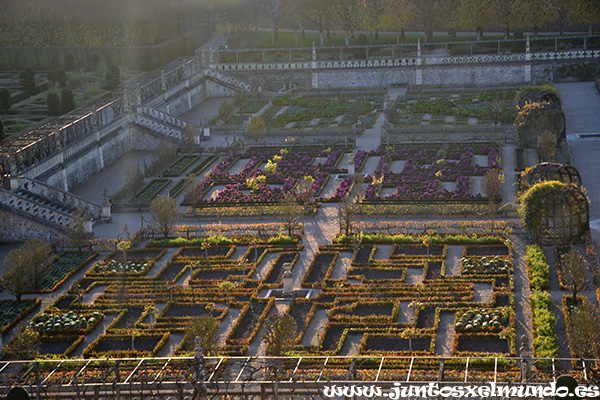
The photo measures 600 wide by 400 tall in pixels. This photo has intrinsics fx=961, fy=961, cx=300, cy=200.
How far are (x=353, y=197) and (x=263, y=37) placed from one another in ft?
175

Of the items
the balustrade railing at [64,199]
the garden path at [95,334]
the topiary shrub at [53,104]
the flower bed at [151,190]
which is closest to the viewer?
the garden path at [95,334]

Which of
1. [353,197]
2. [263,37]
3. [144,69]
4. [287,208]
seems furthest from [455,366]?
[263,37]

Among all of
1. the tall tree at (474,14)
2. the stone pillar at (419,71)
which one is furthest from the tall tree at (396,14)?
the stone pillar at (419,71)

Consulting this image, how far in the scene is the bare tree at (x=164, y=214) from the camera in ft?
146

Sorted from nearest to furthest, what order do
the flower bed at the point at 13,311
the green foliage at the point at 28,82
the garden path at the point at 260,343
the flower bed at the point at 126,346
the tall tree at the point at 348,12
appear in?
the garden path at the point at 260,343 → the flower bed at the point at 126,346 → the flower bed at the point at 13,311 → the green foliage at the point at 28,82 → the tall tree at the point at 348,12

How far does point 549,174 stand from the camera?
146ft

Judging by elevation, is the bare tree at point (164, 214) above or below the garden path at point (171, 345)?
above

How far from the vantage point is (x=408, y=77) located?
81625 millimetres

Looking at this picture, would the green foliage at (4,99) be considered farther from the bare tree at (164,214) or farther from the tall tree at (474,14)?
the tall tree at (474,14)

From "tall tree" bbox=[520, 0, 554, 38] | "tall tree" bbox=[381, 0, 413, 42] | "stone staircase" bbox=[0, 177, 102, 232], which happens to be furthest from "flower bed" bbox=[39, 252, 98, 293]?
"tall tree" bbox=[520, 0, 554, 38]

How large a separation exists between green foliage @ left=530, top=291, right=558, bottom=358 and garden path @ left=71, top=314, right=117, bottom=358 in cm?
1566

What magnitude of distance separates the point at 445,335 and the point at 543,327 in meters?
3.42

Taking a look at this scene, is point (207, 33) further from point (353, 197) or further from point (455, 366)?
point (455, 366)

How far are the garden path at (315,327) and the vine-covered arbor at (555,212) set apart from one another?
10.4 metres
